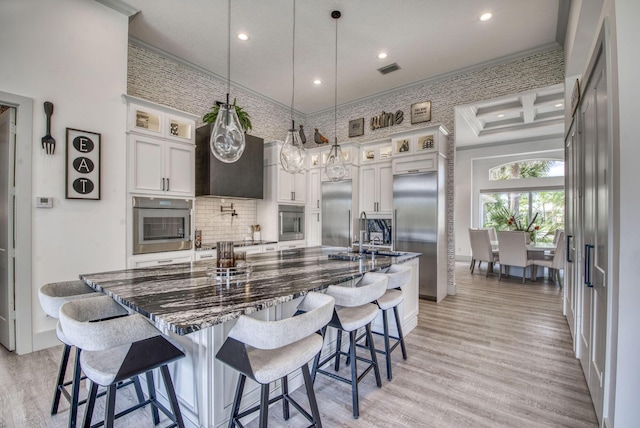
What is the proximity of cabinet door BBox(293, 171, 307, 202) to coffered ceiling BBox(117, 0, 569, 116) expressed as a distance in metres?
1.63

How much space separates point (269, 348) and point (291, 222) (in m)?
4.37

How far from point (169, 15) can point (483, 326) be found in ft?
17.0

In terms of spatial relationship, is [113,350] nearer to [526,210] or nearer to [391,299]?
[391,299]

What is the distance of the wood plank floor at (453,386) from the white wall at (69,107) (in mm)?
925

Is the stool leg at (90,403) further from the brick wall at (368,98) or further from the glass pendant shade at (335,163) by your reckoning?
the brick wall at (368,98)

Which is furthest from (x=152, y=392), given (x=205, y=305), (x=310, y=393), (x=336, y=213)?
(x=336, y=213)

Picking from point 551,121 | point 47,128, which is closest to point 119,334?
point 47,128

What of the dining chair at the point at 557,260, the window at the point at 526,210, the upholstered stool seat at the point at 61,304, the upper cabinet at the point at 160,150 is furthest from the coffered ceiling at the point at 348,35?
the window at the point at 526,210

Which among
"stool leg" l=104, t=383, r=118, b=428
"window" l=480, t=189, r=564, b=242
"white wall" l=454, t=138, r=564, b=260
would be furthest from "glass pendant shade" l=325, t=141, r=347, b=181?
"white wall" l=454, t=138, r=564, b=260

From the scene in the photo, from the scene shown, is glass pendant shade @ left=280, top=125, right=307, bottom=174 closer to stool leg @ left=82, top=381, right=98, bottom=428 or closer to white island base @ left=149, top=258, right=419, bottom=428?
white island base @ left=149, top=258, right=419, bottom=428

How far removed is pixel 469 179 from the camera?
9.13 m

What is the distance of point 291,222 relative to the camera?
18.5 feet

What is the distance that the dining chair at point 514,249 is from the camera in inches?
238

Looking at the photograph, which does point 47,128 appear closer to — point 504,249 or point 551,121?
point 504,249
